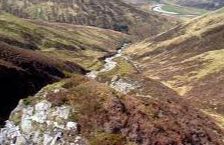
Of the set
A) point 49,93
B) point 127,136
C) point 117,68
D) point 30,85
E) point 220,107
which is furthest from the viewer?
point 117,68

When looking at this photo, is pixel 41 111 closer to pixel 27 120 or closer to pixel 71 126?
pixel 27 120

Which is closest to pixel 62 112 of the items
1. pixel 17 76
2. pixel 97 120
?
pixel 97 120

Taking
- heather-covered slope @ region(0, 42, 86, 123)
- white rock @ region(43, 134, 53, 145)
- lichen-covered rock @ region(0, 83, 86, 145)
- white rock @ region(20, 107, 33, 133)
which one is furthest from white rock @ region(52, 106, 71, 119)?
heather-covered slope @ region(0, 42, 86, 123)

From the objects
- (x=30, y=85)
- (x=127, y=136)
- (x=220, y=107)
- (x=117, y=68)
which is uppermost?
(x=127, y=136)

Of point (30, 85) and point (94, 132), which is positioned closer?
point (94, 132)

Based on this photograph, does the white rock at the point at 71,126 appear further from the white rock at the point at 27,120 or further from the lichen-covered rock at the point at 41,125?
the white rock at the point at 27,120

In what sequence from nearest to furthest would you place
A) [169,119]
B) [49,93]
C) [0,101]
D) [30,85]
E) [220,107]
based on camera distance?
Result: [169,119], [49,93], [0,101], [30,85], [220,107]

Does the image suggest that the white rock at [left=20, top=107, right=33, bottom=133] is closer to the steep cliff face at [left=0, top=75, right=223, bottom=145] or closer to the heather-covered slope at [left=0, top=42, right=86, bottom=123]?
the steep cliff face at [left=0, top=75, right=223, bottom=145]

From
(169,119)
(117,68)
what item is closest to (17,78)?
(169,119)

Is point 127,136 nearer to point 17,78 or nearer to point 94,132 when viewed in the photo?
point 94,132
